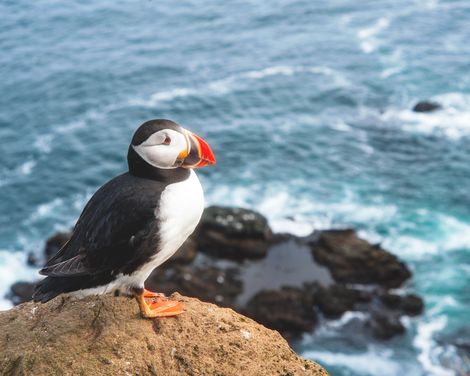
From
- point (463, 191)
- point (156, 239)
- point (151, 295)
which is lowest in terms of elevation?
point (463, 191)

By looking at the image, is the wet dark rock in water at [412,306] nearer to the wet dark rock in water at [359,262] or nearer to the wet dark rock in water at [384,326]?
the wet dark rock in water at [384,326]

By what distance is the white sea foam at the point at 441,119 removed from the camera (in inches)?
1644

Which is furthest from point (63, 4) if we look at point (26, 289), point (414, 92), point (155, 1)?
point (26, 289)

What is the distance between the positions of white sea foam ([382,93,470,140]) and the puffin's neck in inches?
1449

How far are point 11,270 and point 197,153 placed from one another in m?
27.7

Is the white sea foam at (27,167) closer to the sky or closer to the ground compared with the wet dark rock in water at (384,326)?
closer to the sky

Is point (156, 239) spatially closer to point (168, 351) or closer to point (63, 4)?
point (168, 351)

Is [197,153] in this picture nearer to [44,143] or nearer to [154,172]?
[154,172]

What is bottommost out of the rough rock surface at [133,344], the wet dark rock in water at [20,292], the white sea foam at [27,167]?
the white sea foam at [27,167]

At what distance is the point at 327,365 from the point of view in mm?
25281

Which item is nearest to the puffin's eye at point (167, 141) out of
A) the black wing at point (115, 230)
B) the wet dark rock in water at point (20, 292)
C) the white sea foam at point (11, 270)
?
the black wing at point (115, 230)

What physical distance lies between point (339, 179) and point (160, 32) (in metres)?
32.1

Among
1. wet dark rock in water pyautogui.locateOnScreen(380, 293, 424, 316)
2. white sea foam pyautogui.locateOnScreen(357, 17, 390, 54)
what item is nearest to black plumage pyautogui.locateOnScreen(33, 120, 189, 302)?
wet dark rock in water pyautogui.locateOnScreen(380, 293, 424, 316)

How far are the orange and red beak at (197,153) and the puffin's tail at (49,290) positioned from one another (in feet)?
6.32
